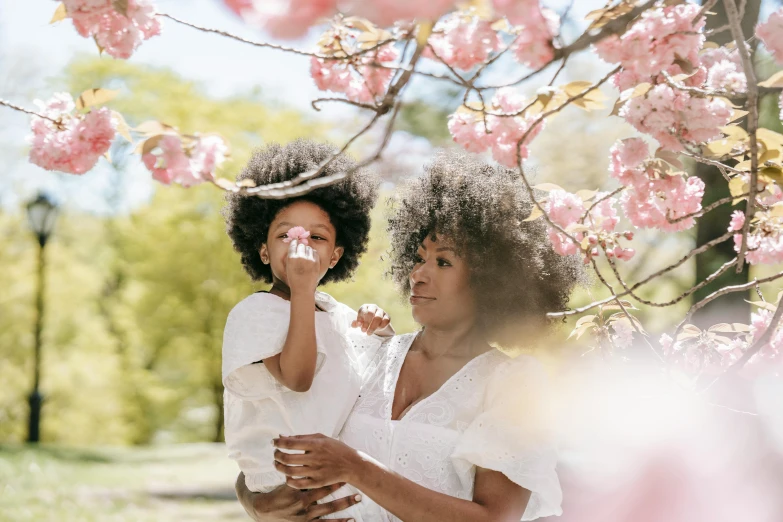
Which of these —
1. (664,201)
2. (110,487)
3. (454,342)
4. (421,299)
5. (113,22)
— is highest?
(113,22)

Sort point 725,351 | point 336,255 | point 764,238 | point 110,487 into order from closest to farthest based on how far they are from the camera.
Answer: point 764,238 < point 336,255 < point 725,351 < point 110,487

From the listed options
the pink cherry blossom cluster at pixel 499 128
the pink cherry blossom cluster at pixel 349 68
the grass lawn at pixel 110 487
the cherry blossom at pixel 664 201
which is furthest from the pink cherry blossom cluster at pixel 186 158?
the grass lawn at pixel 110 487

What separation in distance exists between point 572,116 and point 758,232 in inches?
505

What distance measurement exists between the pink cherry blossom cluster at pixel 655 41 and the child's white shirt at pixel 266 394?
117 cm

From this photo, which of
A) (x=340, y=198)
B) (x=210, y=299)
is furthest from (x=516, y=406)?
(x=210, y=299)

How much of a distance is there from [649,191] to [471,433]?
2.75 ft

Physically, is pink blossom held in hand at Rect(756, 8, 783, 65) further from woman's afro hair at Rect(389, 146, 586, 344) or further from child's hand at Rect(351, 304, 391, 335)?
child's hand at Rect(351, 304, 391, 335)

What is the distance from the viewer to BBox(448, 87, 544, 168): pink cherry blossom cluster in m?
1.99

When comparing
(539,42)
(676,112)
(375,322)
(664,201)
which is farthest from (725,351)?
(539,42)

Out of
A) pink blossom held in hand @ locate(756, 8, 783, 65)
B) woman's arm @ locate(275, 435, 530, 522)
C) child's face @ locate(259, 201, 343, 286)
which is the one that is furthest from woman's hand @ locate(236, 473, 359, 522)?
pink blossom held in hand @ locate(756, 8, 783, 65)

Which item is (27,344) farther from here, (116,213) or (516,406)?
(516,406)

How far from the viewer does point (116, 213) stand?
2197cm

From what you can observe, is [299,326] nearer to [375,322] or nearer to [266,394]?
[266,394]

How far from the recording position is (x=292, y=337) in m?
2.24
